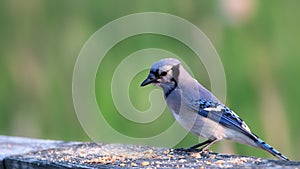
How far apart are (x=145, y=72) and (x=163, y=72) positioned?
0.93m

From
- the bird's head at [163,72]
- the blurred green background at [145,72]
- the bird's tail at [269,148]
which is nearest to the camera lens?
the bird's tail at [269,148]

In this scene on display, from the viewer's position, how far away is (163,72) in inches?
134

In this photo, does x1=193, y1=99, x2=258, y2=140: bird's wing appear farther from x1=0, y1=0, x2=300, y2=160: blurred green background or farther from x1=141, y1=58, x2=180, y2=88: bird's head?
x1=0, y1=0, x2=300, y2=160: blurred green background

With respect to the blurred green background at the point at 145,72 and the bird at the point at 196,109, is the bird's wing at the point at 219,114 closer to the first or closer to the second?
the bird at the point at 196,109

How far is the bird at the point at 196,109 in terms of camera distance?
339 cm

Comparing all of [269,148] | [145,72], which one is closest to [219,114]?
[269,148]

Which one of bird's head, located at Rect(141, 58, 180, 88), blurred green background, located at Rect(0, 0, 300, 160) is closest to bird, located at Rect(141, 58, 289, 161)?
bird's head, located at Rect(141, 58, 180, 88)

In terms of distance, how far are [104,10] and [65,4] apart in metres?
0.29

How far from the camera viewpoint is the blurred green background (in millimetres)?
4199

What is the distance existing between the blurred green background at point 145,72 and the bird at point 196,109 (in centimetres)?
52

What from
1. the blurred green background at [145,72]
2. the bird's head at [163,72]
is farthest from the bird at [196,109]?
the blurred green background at [145,72]

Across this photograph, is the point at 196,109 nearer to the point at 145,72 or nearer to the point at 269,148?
the point at 269,148

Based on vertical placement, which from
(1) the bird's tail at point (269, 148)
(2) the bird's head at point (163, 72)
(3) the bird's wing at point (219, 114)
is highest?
(2) the bird's head at point (163, 72)

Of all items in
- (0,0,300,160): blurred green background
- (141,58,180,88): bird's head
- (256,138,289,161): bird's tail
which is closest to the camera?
(256,138,289,161): bird's tail
